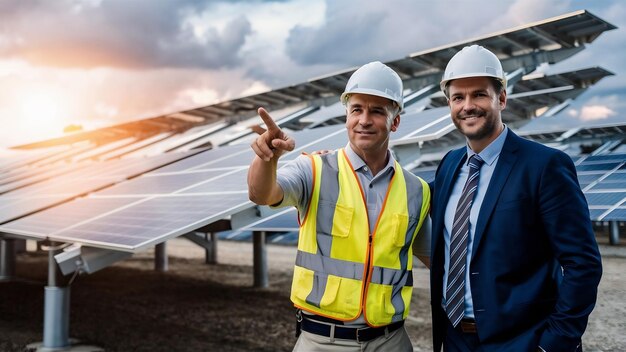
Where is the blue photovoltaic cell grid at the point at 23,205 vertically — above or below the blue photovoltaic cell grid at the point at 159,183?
below

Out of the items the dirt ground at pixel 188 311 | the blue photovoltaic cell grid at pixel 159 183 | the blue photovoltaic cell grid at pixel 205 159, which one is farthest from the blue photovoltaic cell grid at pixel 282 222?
the blue photovoltaic cell grid at pixel 159 183

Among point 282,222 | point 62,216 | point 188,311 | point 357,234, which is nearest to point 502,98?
point 357,234

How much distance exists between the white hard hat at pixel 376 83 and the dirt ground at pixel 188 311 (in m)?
6.58

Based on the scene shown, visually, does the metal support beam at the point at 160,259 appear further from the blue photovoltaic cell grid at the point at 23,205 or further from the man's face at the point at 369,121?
the man's face at the point at 369,121

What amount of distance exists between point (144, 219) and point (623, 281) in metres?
7.81

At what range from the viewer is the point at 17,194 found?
13266 mm

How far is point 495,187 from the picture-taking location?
3078 millimetres

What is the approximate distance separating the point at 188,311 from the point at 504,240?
10.3m

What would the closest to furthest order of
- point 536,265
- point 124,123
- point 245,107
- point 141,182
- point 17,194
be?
point 536,265, point 141,182, point 17,194, point 245,107, point 124,123

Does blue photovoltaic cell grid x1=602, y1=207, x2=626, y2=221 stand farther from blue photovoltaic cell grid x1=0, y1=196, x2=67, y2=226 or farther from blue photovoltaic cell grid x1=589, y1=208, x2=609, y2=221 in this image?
blue photovoltaic cell grid x1=0, y1=196, x2=67, y2=226

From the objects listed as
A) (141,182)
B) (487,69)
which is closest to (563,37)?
(141,182)

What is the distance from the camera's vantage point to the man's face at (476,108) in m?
3.14

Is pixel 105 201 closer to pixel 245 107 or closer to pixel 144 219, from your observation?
pixel 144 219

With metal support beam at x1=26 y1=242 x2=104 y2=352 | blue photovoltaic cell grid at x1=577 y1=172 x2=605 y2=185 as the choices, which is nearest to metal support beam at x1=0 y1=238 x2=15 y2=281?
metal support beam at x1=26 y1=242 x2=104 y2=352
